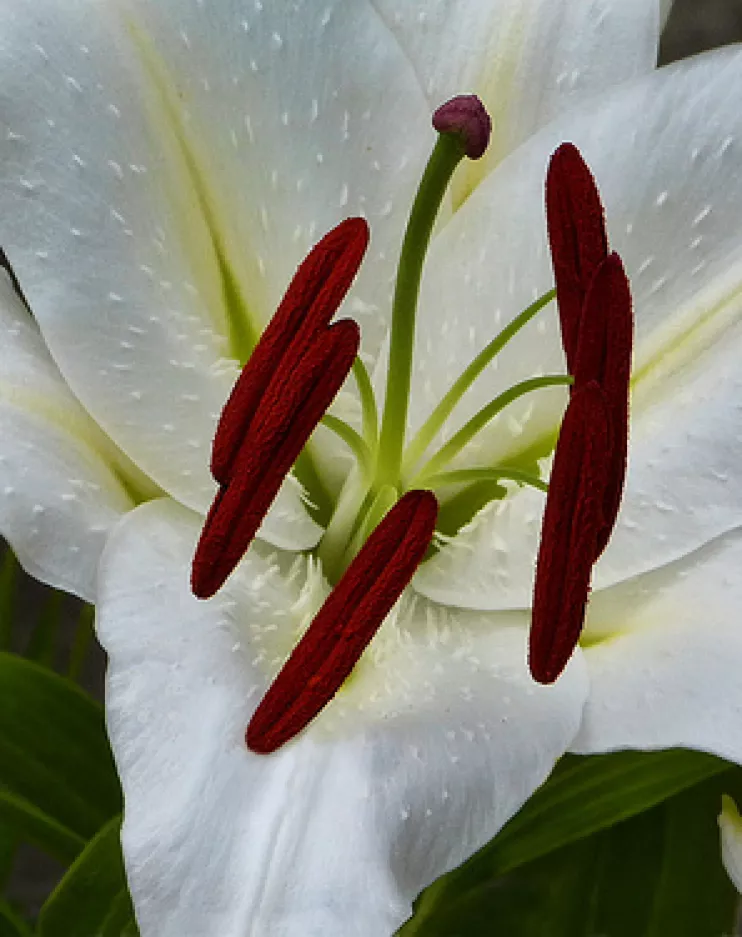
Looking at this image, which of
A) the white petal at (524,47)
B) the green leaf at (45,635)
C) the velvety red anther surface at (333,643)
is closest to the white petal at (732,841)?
the velvety red anther surface at (333,643)

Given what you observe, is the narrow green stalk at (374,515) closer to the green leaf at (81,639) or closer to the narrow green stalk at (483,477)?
the narrow green stalk at (483,477)

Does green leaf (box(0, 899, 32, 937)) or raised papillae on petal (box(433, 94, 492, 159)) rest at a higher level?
raised papillae on petal (box(433, 94, 492, 159))

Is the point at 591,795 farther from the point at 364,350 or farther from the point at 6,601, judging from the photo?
the point at 6,601

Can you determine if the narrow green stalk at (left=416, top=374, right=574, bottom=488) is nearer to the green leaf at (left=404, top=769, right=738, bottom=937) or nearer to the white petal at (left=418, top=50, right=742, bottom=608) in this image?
the white petal at (left=418, top=50, right=742, bottom=608)

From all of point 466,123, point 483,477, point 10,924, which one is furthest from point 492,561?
point 10,924

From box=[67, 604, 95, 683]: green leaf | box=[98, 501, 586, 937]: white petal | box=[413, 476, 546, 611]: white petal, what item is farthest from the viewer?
box=[67, 604, 95, 683]: green leaf

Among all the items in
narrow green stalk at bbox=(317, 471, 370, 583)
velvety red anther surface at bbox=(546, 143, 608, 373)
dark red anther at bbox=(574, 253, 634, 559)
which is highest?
velvety red anther surface at bbox=(546, 143, 608, 373)

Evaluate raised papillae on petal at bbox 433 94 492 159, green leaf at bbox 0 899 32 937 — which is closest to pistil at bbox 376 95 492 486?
raised papillae on petal at bbox 433 94 492 159

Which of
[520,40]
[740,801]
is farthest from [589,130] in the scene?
[740,801]
